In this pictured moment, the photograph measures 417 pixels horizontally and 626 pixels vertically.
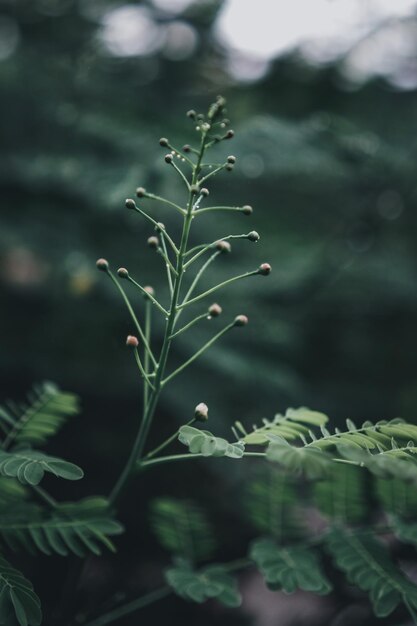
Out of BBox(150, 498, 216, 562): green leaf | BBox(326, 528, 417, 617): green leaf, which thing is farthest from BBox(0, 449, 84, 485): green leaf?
BBox(326, 528, 417, 617): green leaf

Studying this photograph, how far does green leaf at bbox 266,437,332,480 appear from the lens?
921mm

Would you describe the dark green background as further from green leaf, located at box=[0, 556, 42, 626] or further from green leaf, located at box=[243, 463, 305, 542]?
green leaf, located at box=[0, 556, 42, 626]

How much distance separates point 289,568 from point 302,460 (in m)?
0.63

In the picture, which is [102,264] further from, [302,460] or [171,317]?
[302,460]

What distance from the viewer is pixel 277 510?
67.6 inches

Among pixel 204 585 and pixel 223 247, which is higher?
pixel 223 247

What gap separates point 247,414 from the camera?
2.84m

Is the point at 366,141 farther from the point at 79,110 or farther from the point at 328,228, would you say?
the point at 79,110

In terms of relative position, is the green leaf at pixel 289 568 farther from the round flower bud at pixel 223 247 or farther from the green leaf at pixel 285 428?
the round flower bud at pixel 223 247

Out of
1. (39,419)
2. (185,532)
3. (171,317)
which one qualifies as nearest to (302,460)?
(171,317)

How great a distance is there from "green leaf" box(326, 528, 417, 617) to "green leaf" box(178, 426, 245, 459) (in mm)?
557

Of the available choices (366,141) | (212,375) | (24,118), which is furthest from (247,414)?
(24,118)

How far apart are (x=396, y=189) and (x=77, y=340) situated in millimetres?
2170

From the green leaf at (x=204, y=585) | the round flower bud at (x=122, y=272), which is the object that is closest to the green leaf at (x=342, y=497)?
the green leaf at (x=204, y=585)
